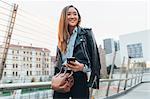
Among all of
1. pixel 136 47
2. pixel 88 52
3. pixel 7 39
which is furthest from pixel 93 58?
pixel 136 47

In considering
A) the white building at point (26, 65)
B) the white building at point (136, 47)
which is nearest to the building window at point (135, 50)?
the white building at point (136, 47)

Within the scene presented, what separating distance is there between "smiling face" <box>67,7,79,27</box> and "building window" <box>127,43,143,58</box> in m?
5.43

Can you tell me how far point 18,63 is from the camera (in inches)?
71.6

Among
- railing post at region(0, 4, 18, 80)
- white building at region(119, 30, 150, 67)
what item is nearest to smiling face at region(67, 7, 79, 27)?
railing post at region(0, 4, 18, 80)

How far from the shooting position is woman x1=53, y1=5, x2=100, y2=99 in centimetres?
130

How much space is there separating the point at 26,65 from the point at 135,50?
18.2ft

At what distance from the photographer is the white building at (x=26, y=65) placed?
1.66 meters

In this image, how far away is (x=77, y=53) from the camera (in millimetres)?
1301

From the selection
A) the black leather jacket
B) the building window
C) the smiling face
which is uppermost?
the building window

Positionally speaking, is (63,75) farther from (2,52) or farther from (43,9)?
(43,9)

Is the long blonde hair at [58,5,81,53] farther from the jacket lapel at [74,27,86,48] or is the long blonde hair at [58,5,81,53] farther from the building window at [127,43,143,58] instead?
the building window at [127,43,143,58]

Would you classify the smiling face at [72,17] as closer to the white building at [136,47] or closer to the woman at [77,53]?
the woman at [77,53]

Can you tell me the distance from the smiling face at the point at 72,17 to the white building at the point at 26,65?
1.67ft

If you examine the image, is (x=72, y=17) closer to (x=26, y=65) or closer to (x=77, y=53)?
(x=77, y=53)
